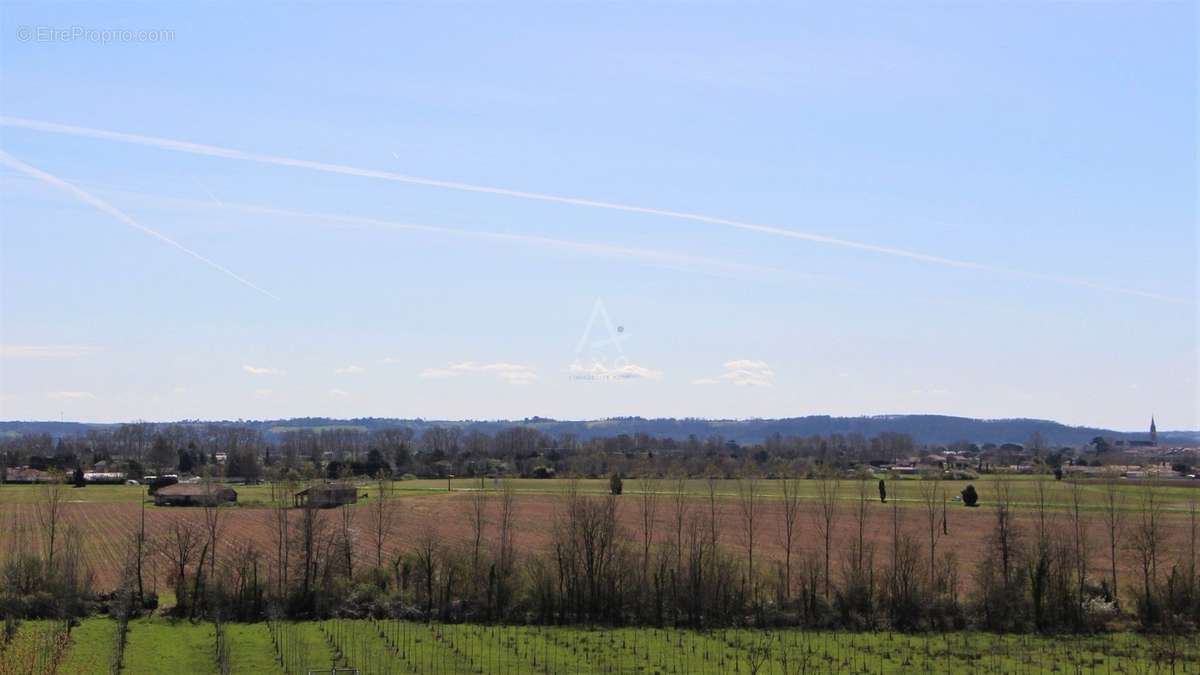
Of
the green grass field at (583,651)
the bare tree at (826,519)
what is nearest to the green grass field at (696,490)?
the bare tree at (826,519)

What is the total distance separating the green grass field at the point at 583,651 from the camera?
43.3 m

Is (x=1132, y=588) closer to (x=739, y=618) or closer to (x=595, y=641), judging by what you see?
(x=739, y=618)

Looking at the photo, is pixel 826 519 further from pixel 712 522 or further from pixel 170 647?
pixel 170 647

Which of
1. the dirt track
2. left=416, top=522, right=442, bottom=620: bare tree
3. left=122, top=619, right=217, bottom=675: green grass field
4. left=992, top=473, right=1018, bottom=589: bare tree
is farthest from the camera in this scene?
the dirt track

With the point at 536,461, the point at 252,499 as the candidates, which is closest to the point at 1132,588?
the point at 252,499

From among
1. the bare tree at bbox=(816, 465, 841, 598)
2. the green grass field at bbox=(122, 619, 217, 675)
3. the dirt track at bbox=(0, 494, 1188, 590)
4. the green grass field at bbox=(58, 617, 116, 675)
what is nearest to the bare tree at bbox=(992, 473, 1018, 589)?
the dirt track at bbox=(0, 494, 1188, 590)

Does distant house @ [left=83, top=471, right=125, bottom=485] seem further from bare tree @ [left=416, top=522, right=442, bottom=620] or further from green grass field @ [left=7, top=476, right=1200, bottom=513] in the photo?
bare tree @ [left=416, top=522, right=442, bottom=620]

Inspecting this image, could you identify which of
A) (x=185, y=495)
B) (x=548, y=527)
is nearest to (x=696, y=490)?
(x=548, y=527)

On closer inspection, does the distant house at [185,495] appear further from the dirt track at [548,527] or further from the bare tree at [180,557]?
the bare tree at [180,557]

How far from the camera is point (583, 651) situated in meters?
47.5

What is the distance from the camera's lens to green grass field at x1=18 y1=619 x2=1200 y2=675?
43.3 m

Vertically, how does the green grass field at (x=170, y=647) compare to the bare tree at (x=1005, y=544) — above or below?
below

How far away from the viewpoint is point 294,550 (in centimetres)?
6500

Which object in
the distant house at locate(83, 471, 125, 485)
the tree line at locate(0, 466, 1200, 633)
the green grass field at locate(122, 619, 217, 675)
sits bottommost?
the green grass field at locate(122, 619, 217, 675)
